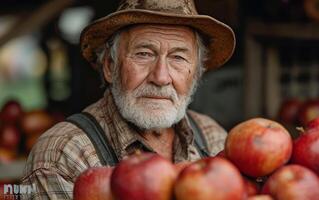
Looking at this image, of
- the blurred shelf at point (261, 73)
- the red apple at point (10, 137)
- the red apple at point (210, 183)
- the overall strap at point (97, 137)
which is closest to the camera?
the red apple at point (210, 183)

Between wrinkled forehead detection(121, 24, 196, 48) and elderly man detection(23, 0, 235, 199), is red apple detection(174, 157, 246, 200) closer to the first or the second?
elderly man detection(23, 0, 235, 199)

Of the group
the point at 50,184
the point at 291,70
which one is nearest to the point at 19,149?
the point at 291,70

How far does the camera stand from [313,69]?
5.50 m

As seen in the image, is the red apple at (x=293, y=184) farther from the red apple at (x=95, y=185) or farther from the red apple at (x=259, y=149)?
the red apple at (x=95, y=185)

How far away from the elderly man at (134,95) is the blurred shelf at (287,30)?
178 centimetres

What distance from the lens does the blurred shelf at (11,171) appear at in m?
4.76

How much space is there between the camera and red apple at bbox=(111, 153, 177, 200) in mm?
1832

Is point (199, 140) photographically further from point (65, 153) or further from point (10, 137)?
point (10, 137)

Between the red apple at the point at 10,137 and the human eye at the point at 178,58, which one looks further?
the red apple at the point at 10,137

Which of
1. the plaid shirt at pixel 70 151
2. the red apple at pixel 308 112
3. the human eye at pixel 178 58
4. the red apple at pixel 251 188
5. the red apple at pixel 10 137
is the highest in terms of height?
the human eye at pixel 178 58

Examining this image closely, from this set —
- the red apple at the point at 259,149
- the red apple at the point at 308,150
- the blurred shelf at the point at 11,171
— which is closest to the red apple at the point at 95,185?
the red apple at the point at 259,149

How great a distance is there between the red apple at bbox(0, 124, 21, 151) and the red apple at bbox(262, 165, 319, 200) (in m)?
3.59

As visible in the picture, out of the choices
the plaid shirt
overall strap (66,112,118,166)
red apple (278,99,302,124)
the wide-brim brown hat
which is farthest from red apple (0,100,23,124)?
overall strap (66,112,118,166)

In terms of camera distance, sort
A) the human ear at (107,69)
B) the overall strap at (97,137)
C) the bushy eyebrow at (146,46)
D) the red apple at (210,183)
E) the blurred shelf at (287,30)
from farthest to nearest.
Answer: the blurred shelf at (287,30) < the human ear at (107,69) < the bushy eyebrow at (146,46) < the overall strap at (97,137) < the red apple at (210,183)
